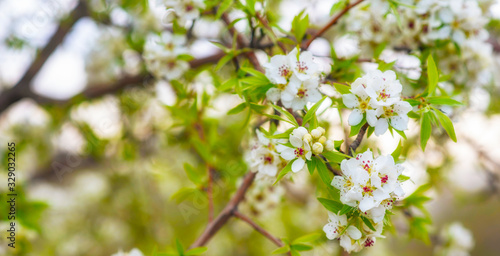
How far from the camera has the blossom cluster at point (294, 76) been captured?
0.71m

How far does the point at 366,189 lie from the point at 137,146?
1367 mm

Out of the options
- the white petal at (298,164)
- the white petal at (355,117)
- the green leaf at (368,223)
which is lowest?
the green leaf at (368,223)

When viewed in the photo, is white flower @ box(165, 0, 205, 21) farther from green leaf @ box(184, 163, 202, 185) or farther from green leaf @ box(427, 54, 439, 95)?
green leaf @ box(427, 54, 439, 95)

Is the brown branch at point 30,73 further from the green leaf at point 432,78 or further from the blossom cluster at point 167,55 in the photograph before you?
the green leaf at point 432,78

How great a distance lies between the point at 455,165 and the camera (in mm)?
1659

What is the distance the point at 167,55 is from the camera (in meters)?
1.09

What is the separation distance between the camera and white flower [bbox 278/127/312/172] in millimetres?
635

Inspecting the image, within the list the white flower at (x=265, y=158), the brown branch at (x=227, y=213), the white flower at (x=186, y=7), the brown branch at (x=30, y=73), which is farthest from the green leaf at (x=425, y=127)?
the brown branch at (x=30, y=73)

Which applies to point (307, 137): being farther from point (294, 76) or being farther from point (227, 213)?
point (227, 213)

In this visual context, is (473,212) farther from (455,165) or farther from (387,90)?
(387,90)

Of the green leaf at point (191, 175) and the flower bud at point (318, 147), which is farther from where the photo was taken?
the green leaf at point (191, 175)

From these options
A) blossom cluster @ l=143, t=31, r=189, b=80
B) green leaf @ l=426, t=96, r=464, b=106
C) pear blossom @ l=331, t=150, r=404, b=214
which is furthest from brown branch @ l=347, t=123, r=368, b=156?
blossom cluster @ l=143, t=31, r=189, b=80

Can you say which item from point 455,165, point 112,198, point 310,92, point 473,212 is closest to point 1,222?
Result: point 112,198

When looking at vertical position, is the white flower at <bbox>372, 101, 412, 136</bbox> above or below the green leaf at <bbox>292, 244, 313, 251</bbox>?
above
